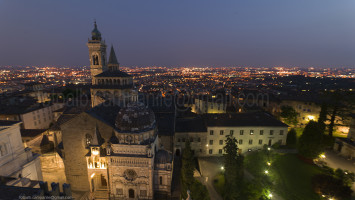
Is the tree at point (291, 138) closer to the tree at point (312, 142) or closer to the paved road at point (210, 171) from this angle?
the tree at point (312, 142)

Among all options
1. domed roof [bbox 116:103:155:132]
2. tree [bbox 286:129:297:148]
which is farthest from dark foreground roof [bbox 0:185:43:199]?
tree [bbox 286:129:297:148]

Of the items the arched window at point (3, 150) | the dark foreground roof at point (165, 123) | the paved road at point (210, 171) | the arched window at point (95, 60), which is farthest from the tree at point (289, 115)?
the arched window at point (95, 60)

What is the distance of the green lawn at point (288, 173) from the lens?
31906 mm

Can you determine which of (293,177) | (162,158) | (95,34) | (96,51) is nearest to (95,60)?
(96,51)

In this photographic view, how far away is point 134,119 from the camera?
29188mm

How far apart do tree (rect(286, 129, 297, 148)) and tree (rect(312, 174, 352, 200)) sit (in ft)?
57.7

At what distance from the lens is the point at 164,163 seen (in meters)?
30.9

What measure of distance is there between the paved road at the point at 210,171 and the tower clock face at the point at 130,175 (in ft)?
50.4

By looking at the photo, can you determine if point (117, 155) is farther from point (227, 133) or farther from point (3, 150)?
point (227, 133)

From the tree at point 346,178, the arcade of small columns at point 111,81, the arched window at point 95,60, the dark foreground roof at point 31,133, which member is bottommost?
the tree at point 346,178

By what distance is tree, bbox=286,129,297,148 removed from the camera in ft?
154

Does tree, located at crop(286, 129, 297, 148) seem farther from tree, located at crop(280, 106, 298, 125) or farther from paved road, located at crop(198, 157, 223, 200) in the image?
paved road, located at crop(198, 157, 223, 200)

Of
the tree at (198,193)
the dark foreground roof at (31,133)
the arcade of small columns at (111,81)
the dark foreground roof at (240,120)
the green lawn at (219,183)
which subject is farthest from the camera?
the arcade of small columns at (111,81)

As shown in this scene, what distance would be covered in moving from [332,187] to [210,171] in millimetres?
21795
